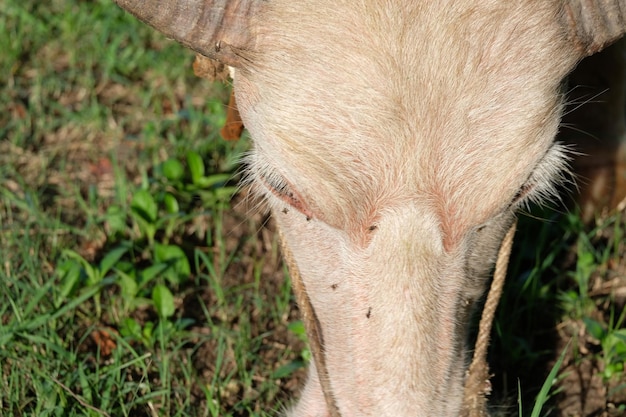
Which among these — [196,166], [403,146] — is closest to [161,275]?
[196,166]

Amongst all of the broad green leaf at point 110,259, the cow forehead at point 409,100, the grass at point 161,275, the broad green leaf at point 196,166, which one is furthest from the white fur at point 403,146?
the broad green leaf at point 196,166

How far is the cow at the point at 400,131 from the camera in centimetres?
294

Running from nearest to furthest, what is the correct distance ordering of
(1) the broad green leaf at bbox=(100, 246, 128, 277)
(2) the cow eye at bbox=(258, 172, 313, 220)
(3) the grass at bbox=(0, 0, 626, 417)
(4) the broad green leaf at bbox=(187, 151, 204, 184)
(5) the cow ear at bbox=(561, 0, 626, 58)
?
(5) the cow ear at bbox=(561, 0, 626, 58)
(2) the cow eye at bbox=(258, 172, 313, 220)
(3) the grass at bbox=(0, 0, 626, 417)
(1) the broad green leaf at bbox=(100, 246, 128, 277)
(4) the broad green leaf at bbox=(187, 151, 204, 184)

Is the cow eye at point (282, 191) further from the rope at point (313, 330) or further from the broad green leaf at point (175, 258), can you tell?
the broad green leaf at point (175, 258)

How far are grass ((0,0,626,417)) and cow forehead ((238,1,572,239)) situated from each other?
0.74m

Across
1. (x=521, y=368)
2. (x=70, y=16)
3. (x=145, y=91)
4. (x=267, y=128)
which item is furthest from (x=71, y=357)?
(x=70, y=16)

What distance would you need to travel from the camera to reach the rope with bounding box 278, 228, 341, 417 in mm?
3365

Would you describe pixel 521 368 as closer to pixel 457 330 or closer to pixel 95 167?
pixel 457 330

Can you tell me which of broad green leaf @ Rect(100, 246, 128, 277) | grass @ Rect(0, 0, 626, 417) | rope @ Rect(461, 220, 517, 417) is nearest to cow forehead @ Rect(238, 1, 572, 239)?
rope @ Rect(461, 220, 517, 417)

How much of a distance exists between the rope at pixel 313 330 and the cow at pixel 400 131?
0.25 ft

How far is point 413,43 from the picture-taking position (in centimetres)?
292

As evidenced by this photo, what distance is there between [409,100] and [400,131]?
102mm

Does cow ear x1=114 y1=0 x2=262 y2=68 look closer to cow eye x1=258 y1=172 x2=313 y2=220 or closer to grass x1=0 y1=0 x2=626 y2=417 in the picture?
cow eye x1=258 y1=172 x2=313 y2=220

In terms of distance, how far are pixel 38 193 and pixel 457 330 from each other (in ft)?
9.20
